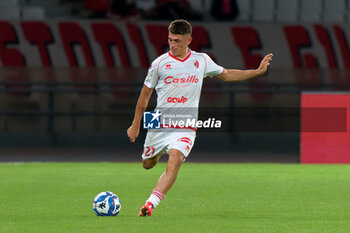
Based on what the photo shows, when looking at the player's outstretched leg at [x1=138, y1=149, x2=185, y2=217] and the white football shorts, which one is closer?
the player's outstretched leg at [x1=138, y1=149, x2=185, y2=217]

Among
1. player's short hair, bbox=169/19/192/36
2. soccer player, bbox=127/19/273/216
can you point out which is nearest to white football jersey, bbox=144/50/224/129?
soccer player, bbox=127/19/273/216

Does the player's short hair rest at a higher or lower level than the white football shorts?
higher

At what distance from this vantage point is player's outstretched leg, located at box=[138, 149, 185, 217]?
377 inches

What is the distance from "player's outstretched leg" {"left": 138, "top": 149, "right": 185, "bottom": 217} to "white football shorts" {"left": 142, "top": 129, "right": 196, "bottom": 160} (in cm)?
8

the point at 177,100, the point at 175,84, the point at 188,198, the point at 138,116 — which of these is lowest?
the point at 188,198

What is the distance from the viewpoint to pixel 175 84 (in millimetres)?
9914

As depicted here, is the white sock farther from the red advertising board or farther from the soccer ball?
the red advertising board

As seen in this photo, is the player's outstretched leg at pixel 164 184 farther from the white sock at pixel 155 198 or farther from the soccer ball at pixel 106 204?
the soccer ball at pixel 106 204

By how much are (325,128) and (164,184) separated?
407 inches

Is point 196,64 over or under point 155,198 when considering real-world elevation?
over

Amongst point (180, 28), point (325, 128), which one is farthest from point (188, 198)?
point (325, 128)

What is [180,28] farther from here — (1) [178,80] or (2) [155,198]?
(2) [155,198]

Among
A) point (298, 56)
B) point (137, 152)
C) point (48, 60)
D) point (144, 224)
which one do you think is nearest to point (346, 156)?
point (137, 152)

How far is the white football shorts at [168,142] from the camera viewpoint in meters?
9.87
